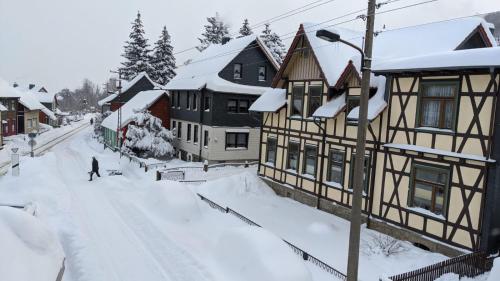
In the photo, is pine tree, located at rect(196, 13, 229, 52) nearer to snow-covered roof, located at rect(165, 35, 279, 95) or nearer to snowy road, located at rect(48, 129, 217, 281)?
snow-covered roof, located at rect(165, 35, 279, 95)

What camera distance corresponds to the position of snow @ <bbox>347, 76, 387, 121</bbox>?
53.9ft

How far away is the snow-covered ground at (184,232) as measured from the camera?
11.5 m

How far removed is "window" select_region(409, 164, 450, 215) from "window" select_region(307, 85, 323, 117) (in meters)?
7.18

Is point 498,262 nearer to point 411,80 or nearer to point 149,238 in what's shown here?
point 411,80

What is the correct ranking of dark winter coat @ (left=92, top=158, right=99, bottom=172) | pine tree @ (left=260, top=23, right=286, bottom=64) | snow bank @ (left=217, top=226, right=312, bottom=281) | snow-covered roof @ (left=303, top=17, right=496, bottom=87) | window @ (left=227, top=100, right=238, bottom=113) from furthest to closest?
1. pine tree @ (left=260, top=23, right=286, bottom=64)
2. window @ (left=227, top=100, right=238, bottom=113)
3. dark winter coat @ (left=92, top=158, right=99, bottom=172)
4. snow-covered roof @ (left=303, top=17, right=496, bottom=87)
5. snow bank @ (left=217, top=226, right=312, bottom=281)

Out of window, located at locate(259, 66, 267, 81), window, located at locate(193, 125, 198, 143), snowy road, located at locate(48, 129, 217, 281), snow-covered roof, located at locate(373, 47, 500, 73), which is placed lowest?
snowy road, located at locate(48, 129, 217, 281)

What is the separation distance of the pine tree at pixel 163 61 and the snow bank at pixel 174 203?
4757 cm

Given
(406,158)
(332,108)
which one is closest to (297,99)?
(332,108)

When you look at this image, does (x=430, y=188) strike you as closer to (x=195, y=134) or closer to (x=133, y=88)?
(x=195, y=134)

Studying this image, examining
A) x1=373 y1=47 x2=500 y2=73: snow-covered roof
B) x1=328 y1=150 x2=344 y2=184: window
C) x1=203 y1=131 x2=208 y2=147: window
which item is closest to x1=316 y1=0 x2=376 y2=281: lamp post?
x1=373 y1=47 x2=500 y2=73: snow-covered roof

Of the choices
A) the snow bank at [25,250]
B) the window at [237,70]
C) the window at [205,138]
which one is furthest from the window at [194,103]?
the snow bank at [25,250]

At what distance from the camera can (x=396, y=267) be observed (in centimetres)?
1347

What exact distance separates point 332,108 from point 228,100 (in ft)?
49.8

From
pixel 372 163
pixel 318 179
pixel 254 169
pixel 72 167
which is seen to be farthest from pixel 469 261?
pixel 72 167
